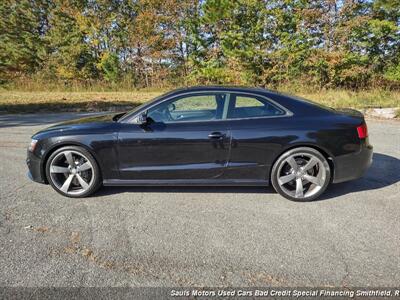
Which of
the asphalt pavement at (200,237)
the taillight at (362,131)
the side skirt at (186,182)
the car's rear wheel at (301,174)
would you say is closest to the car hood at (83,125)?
the side skirt at (186,182)

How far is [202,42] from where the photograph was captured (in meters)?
21.0

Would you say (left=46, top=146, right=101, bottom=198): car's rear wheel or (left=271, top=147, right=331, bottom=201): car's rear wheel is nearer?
(left=271, top=147, right=331, bottom=201): car's rear wheel

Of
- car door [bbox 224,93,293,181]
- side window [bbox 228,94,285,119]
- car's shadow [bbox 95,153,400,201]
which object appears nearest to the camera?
car door [bbox 224,93,293,181]

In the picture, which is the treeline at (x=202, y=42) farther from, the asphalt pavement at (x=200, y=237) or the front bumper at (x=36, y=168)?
the front bumper at (x=36, y=168)

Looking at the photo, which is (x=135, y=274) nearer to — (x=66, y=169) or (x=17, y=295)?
(x=17, y=295)

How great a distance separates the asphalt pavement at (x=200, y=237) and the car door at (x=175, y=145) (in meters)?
0.37

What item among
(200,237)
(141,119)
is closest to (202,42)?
(141,119)

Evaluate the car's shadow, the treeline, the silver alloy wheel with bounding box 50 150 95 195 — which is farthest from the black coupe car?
the treeline

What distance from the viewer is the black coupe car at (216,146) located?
348cm

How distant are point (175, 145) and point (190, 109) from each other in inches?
23.3

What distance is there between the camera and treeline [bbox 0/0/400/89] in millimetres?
16469

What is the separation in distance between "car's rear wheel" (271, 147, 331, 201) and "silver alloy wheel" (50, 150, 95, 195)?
7.86 ft

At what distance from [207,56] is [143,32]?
20.7 feet

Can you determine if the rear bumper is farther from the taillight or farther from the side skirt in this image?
the side skirt
